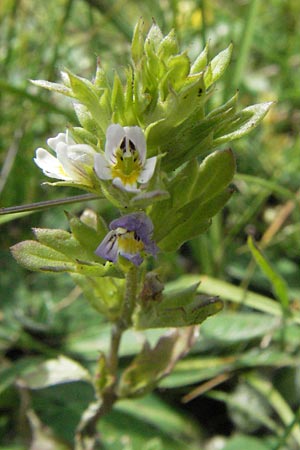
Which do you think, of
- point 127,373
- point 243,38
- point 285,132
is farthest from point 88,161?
point 285,132

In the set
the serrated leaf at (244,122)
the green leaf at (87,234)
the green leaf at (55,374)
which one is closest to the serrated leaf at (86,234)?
the green leaf at (87,234)

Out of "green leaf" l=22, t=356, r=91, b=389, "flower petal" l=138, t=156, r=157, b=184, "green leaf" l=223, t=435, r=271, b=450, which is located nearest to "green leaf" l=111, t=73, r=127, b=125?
"flower petal" l=138, t=156, r=157, b=184

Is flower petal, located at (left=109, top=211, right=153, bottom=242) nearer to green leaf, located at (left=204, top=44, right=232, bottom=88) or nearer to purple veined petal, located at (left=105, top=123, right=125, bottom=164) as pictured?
purple veined petal, located at (left=105, top=123, right=125, bottom=164)

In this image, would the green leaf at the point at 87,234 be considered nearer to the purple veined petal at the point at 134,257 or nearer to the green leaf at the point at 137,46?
the purple veined petal at the point at 134,257

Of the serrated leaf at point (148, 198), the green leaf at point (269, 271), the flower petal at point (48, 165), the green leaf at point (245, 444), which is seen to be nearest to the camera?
the serrated leaf at point (148, 198)

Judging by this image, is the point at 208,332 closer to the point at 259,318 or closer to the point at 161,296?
the point at 259,318

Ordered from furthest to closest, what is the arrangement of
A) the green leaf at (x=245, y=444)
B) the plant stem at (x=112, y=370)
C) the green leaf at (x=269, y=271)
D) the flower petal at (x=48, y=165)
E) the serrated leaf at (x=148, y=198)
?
1. the green leaf at (x=245, y=444)
2. the green leaf at (x=269, y=271)
3. the plant stem at (x=112, y=370)
4. the flower petal at (x=48, y=165)
5. the serrated leaf at (x=148, y=198)

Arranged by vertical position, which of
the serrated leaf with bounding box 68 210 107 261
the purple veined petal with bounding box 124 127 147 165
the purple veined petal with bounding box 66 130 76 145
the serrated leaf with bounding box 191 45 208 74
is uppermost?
the serrated leaf with bounding box 191 45 208 74
